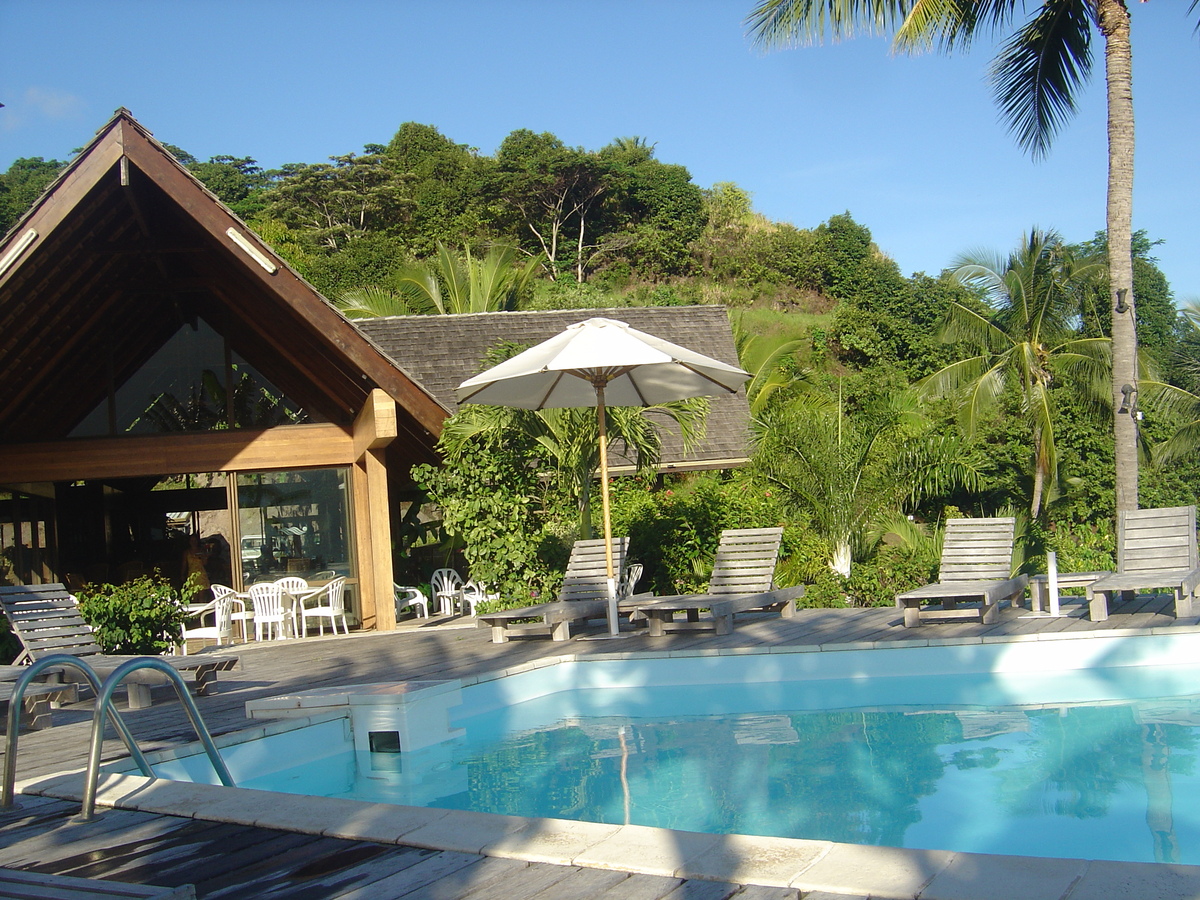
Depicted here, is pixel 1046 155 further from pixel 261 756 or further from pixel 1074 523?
pixel 261 756

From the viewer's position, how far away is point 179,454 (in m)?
12.9

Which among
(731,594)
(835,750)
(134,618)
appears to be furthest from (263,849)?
(134,618)

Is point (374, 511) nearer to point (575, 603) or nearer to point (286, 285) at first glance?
point (286, 285)

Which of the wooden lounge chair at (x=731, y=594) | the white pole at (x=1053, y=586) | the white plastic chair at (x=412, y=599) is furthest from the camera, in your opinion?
the white plastic chair at (x=412, y=599)

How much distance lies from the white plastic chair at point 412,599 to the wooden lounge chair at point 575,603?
3.06 m

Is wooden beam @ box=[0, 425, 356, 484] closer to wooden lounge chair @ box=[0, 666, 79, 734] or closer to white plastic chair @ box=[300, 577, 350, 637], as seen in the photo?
white plastic chair @ box=[300, 577, 350, 637]

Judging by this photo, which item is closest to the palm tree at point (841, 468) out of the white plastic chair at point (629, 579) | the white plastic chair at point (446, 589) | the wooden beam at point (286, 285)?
the white plastic chair at point (629, 579)


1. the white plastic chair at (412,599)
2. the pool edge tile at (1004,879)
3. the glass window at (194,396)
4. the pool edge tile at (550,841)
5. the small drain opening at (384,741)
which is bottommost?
the small drain opening at (384,741)

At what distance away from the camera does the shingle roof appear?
54.5 feet

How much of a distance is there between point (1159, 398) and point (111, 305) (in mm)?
20799

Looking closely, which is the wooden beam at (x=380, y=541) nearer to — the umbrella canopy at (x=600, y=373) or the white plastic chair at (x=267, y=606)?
the white plastic chair at (x=267, y=606)

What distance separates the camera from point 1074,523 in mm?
20969

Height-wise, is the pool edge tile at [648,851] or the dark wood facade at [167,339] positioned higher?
the dark wood facade at [167,339]

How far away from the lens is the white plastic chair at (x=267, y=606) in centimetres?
1241
